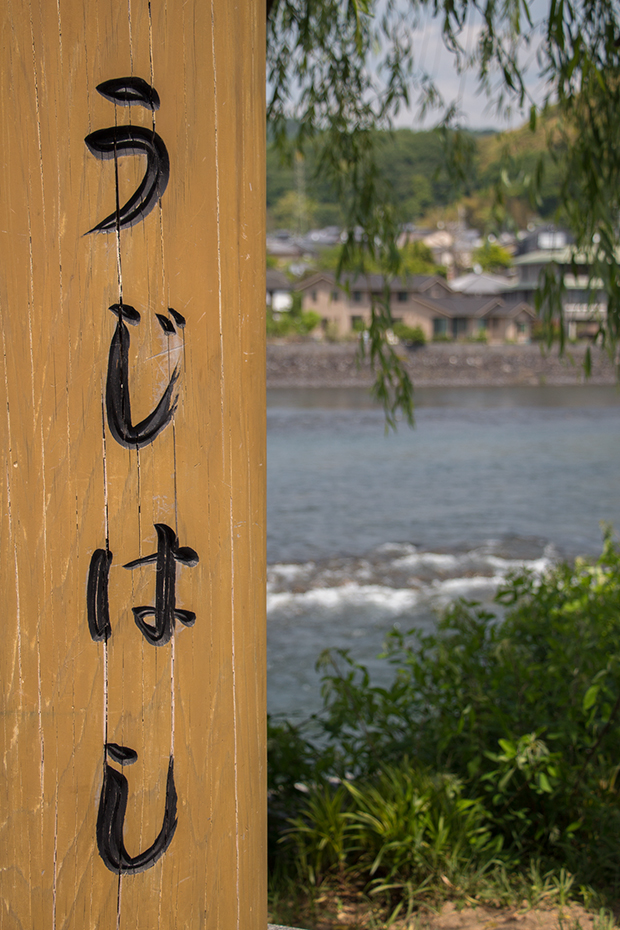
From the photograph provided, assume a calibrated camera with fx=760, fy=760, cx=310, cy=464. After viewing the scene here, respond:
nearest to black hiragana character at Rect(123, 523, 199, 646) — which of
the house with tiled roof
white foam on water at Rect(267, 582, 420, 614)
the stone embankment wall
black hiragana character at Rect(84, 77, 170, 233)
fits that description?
black hiragana character at Rect(84, 77, 170, 233)

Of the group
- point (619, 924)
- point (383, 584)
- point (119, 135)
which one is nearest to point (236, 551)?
point (119, 135)

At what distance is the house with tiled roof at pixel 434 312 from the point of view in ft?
121

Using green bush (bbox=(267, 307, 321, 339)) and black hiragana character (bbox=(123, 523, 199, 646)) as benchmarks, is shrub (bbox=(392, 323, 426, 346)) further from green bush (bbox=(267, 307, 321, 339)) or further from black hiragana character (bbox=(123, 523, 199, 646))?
black hiragana character (bbox=(123, 523, 199, 646))

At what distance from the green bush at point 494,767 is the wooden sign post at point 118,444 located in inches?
51.6

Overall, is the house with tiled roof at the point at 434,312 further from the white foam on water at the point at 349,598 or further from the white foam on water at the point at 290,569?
the white foam on water at the point at 349,598

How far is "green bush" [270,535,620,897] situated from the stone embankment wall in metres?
27.1

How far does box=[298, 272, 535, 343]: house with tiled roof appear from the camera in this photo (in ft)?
121

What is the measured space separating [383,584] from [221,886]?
6.42 meters

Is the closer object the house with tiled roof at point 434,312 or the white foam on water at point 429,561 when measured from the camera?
the white foam on water at point 429,561

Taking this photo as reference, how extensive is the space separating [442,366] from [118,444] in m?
33.0

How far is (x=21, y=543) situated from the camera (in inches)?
34.4

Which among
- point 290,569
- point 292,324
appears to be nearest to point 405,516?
point 290,569

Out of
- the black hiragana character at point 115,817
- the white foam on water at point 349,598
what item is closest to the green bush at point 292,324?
the white foam on water at point 349,598

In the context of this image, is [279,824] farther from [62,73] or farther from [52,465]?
[62,73]
